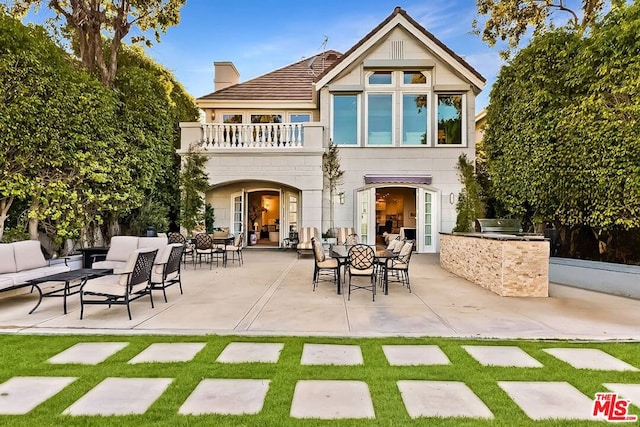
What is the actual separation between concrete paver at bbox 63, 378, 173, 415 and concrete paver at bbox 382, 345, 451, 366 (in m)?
2.20

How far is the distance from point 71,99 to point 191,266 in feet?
16.7

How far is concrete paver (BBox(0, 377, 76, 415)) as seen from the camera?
2.94m

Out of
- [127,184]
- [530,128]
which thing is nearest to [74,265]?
[127,184]

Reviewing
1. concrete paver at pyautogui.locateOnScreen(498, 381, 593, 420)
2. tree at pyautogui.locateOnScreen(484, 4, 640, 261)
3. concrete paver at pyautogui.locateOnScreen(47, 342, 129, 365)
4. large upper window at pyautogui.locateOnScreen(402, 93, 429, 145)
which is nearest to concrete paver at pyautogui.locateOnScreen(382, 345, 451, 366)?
concrete paver at pyautogui.locateOnScreen(498, 381, 593, 420)

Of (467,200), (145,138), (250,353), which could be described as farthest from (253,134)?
(250,353)

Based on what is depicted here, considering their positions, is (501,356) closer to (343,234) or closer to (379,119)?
(343,234)

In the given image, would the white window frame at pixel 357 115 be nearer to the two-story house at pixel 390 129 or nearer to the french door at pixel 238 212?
the two-story house at pixel 390 129

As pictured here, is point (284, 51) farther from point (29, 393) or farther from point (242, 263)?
point (29, 393)

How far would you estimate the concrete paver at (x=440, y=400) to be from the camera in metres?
2.90

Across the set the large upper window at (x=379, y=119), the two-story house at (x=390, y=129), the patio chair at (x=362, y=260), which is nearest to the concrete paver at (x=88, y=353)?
the patio chair at (x=362, y=260)

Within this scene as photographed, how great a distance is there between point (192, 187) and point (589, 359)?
12189 millimetres

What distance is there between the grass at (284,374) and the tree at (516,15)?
1288 cm

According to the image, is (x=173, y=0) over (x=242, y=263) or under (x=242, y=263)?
over

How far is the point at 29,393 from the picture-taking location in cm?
318
